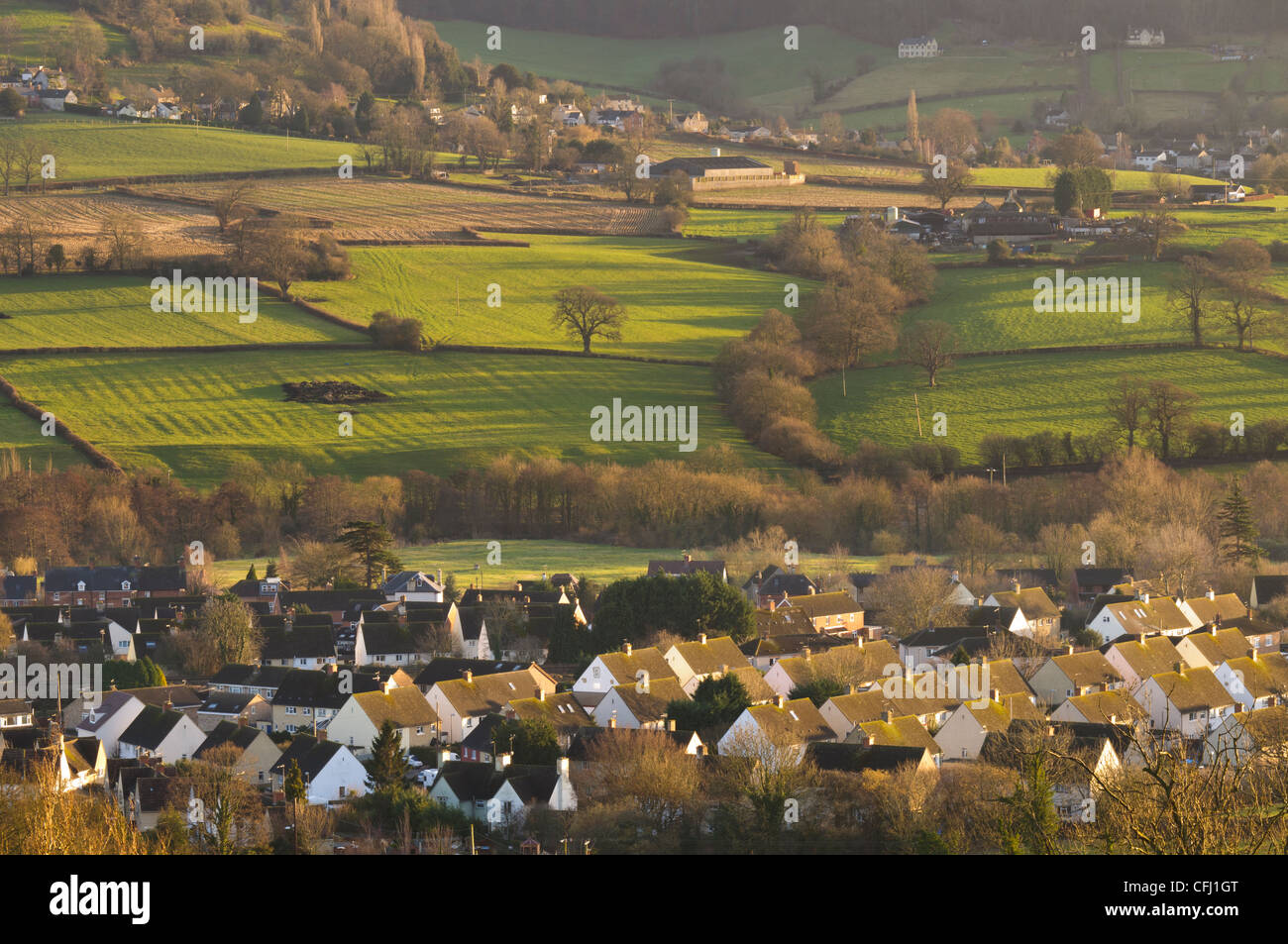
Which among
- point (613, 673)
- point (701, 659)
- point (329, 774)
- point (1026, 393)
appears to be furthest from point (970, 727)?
point (1026, 393)

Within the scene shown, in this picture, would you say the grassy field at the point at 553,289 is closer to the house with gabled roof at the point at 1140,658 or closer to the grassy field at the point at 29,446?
the grassy field at the point at 29,446

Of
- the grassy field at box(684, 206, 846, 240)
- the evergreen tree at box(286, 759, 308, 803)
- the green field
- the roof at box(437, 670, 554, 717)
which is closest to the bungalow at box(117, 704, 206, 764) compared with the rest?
the roof at box(437, 670, 554, 717)

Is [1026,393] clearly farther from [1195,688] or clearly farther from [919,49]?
[919,49]

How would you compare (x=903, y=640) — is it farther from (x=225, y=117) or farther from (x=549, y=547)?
(x=225, y=117)

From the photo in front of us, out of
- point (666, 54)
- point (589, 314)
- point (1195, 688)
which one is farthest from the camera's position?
point (666, 54)

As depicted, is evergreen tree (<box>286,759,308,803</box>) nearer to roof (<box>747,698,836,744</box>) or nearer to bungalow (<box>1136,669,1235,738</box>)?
roof (<box>747,698,836,744</box>)
